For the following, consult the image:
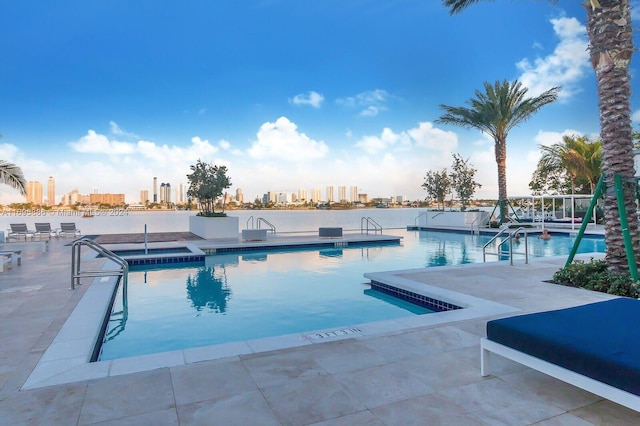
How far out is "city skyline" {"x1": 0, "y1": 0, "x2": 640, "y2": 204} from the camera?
59.7 ft

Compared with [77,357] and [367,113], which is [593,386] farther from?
[367,113]

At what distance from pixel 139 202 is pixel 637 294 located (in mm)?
43069

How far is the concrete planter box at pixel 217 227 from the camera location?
15.5 m

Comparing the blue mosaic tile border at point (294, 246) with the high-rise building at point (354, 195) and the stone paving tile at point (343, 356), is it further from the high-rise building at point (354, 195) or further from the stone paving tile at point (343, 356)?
the high-rise building at point (354, 195)

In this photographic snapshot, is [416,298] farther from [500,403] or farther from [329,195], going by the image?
[329,195]

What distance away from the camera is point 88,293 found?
5.79m

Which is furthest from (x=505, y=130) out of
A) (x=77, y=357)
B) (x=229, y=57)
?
(x=77, y=357)

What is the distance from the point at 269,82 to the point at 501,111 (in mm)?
11873

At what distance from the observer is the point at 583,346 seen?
2270mm

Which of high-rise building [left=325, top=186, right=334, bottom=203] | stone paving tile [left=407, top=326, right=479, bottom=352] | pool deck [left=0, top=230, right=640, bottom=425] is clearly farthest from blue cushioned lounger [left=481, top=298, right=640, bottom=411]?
high-rise building [left=325, top=186, right=334, bottom=203]

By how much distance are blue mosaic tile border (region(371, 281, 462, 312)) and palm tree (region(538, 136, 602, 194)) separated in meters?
21.4

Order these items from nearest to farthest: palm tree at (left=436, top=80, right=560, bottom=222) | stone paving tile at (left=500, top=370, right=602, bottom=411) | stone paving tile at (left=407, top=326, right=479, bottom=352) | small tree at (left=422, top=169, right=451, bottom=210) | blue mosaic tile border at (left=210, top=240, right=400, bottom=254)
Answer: stone paving tile at (left=500, top=370, right=602, bottom=411)
stone paving tile at (left=407, top=326, right=479, bottom=352)
blue mosaic tile border at (left=210, top=240, right=400, bottom=254)
palm tree at (left=436, top=80, right=560, bottom=222)
small tree at (left=422, top=169, right=451, bottom=210)

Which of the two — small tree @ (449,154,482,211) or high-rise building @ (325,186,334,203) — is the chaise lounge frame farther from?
high-rise building @ (325,186,334,203)

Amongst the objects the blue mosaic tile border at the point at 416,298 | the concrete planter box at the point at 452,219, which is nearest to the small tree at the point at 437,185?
the concrete planter box at the point at 452,219
